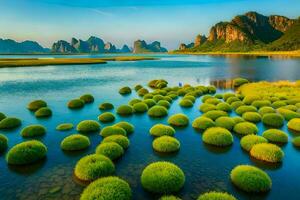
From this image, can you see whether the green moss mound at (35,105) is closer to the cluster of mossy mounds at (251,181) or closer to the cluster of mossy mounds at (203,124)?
the cluster of mossy mounds at (203,124)

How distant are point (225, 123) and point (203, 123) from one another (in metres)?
2.41

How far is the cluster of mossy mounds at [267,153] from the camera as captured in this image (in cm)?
2080

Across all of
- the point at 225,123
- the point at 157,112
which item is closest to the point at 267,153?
the point at 225,123

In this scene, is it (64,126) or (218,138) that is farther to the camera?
(64,126)

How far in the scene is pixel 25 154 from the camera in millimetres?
20609

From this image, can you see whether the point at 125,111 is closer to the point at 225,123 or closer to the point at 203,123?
the point at 203,123

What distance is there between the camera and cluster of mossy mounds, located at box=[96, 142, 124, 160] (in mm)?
20833

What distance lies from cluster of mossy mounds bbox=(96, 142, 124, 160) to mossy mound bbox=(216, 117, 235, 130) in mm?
12607

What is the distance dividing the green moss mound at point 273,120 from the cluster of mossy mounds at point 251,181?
15.3 metres

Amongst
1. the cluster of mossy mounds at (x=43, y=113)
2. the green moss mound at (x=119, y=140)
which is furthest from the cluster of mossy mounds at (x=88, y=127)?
the cluster of mossy mounds at (x=43, y=113)

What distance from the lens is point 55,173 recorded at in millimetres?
19016

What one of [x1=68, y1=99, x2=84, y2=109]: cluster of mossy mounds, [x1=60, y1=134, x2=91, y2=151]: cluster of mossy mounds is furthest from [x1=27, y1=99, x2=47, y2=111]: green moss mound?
[x1=60, y1=134, x2=91, y2=151]: cluster of mossy mounds

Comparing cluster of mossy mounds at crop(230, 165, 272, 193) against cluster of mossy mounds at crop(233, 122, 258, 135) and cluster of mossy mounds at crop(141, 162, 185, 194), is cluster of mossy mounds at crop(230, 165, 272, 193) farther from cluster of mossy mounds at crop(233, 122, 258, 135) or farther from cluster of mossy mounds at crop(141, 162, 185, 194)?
cluster of mossy mounds at crop(233, 122, 258, 135)

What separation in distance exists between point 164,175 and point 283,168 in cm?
1011
